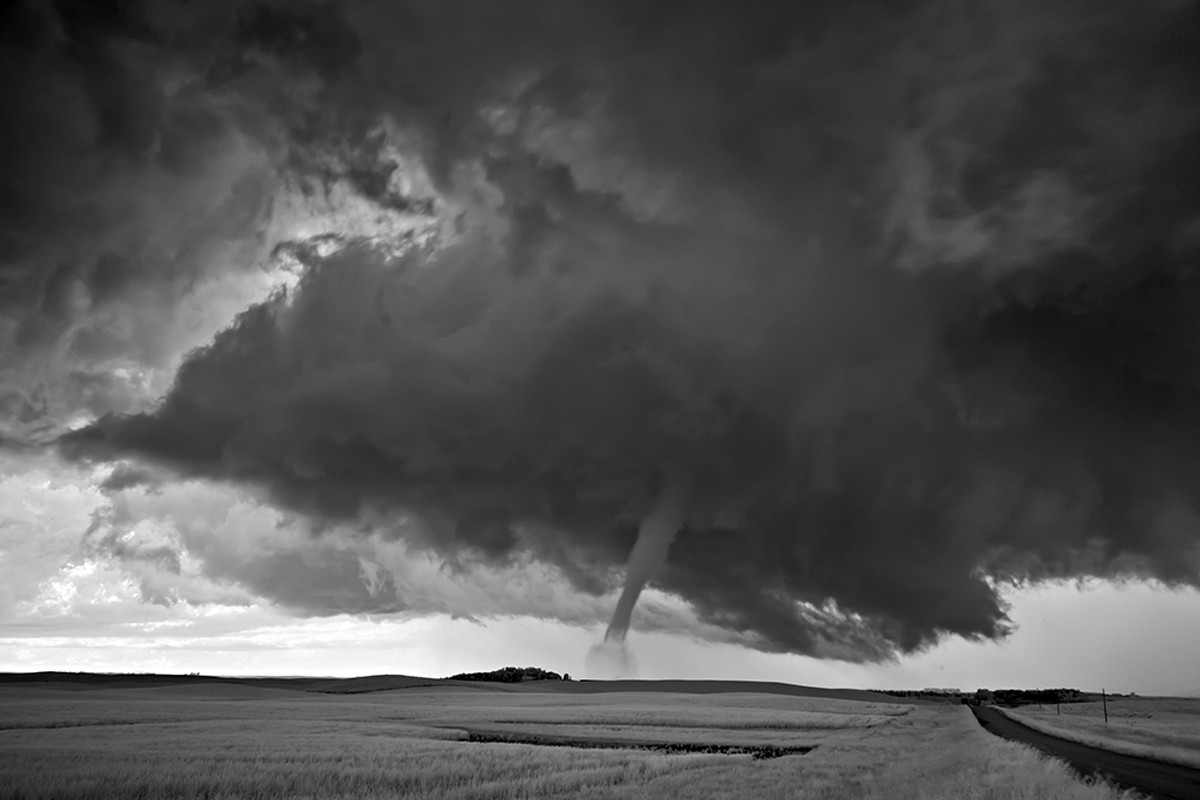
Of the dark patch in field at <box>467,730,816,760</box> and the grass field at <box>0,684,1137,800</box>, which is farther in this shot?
the dark patch in field at <box>467,730,816,760</box>

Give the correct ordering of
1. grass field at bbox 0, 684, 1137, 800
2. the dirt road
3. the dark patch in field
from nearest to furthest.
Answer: grass field at bbox 0, 684, 1137, 800, the dirt road, the dark patch in field

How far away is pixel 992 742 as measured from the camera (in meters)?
48.2

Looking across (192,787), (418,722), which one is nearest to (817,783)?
(192,787)

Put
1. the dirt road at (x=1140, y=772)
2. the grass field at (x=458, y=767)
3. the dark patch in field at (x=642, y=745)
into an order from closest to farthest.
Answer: the grass field at (x=458, y=767)
the dirt road at (x=1140, y=772)
the dark patch in field at (x=642, y=745)

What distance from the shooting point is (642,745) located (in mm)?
46031

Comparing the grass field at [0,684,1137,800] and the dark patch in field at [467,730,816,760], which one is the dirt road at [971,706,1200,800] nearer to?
the grass field at [0,684,1137,800]

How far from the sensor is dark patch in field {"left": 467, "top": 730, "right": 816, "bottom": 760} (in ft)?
133

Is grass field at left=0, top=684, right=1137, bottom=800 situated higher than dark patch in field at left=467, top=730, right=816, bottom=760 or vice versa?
grass field at left=0, top=684, right=1137, bottom=800

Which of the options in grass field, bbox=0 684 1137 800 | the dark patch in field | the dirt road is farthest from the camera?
the dark patch in field

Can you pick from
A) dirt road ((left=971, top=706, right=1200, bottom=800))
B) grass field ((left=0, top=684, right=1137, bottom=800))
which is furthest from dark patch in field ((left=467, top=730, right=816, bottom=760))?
dirt road ((left=971, top=706, right=1200, bottom=800))

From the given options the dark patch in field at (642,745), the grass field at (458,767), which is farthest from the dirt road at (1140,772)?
the dark patch in field at (642,745)

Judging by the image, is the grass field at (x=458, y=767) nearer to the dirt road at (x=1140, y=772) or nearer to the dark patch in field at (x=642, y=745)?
the dark patch in field at (x=642, y=745)

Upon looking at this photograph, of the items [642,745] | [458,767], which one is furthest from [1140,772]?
[458,767]

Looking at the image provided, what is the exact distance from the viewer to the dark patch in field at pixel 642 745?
40.6 metres
